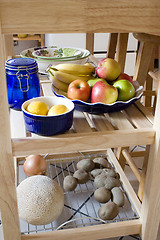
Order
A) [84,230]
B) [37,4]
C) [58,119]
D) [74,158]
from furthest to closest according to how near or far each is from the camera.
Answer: [74,158], [84,230], [58,119], [37,4]

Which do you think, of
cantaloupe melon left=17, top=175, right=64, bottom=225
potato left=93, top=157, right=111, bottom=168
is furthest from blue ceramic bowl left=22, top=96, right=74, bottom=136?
potato left=93, top=157, right=111, bottom=168

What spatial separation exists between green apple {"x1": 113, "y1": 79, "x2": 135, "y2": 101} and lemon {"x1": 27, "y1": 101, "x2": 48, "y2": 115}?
24 cm

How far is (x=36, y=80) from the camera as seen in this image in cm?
100

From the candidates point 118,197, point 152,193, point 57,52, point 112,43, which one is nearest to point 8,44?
point 57,52

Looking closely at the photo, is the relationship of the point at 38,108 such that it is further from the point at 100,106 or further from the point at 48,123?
the point at 100,106

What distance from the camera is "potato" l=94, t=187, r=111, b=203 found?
1121 mm

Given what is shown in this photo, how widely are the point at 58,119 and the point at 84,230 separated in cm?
43

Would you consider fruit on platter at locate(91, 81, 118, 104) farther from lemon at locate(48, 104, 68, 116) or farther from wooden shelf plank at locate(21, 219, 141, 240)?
wooden shelf plank at locate(21, 219, 141, 240)

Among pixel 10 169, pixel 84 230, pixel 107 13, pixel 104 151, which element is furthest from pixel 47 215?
pixel 107 13

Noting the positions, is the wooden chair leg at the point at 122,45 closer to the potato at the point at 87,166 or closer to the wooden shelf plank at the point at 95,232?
the potato at the point at 87,166

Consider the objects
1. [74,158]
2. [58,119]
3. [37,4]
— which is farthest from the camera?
[74,158]

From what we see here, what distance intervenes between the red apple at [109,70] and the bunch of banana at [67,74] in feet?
0.24

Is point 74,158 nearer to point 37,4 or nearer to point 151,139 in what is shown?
point 151,139

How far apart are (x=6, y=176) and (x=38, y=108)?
0.21m
